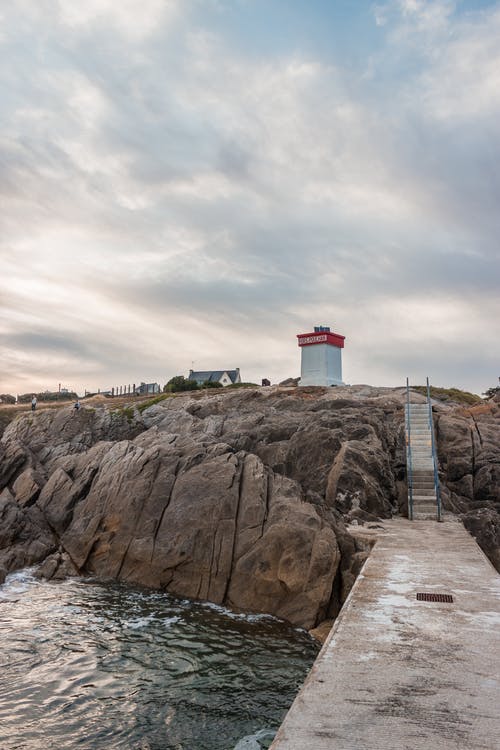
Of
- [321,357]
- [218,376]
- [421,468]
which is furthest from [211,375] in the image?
[421,468]

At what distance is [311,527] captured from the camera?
56.7ft

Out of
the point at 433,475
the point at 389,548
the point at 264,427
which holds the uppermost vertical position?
the point at 264,427

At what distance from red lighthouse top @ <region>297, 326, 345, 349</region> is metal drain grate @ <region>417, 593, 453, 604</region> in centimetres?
4467

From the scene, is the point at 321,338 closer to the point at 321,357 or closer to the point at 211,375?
the point at 321,357

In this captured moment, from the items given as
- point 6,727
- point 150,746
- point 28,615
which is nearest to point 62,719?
point 6,727

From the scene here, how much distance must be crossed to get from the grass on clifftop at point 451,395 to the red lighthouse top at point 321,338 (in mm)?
Answer: 10714

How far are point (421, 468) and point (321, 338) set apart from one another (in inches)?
1272

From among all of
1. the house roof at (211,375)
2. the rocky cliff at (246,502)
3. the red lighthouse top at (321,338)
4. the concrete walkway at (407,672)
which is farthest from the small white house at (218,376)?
the concrete walkway at (407,672)

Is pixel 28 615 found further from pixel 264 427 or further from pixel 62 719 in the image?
pixel 264 427

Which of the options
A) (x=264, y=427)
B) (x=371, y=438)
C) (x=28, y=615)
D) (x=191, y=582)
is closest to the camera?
(x=28, y=615)

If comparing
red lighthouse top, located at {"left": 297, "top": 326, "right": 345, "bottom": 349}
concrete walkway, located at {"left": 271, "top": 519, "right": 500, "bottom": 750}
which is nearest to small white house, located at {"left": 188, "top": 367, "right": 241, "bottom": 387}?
red lighthouse top, located at {"left": 297, "top": 326, "right": 345, "bottom": 349}

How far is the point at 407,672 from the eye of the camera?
7.13 meters

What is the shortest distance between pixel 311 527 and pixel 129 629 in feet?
19.7

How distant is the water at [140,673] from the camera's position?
10102 millimetres
